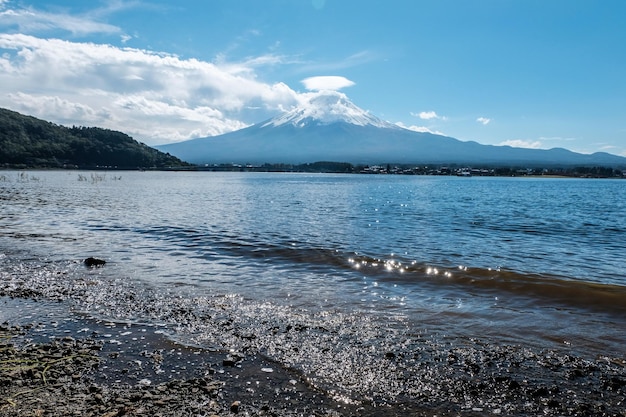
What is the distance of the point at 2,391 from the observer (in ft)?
18.5

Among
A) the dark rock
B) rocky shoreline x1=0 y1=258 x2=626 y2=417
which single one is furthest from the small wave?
rocky shoreline x1=0 y1=258 x2=626 y2=417

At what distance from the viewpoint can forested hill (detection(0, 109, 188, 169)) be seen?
160125 millimetres

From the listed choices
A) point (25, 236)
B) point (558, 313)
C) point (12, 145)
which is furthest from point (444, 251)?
point (12, 145)

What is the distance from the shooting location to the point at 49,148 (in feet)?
566

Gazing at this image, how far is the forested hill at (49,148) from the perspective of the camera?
160 m

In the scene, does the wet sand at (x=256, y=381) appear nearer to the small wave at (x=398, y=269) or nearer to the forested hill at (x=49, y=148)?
the small wave at (x=398, y=269)

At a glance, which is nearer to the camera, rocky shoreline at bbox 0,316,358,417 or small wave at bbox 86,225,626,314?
rocky shoreline at bbox 0,316,358,417

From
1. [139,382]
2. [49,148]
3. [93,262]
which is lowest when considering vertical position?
[93,262]

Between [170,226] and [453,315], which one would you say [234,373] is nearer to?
[453,315]

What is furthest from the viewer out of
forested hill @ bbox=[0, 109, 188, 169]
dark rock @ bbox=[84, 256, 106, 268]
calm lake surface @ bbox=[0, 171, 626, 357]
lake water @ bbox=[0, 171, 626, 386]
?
forested hill @ bbox=[0, 109, 188, 169]

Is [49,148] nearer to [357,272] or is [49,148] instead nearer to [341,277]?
[357,272]

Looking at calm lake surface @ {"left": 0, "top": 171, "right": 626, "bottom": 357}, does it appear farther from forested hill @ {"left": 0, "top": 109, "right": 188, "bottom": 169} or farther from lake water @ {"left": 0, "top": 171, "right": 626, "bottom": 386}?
forested hill @ {"left": 0, "top": 109, "right": 188, "bottom": 169}

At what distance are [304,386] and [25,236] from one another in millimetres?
19850

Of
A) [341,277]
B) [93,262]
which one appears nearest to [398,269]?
[341,277]
